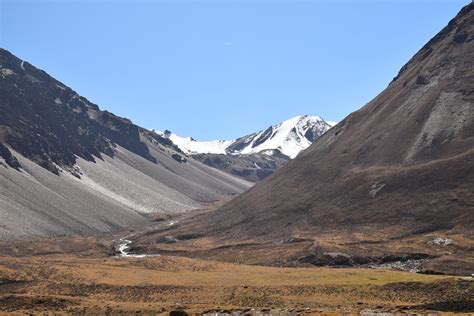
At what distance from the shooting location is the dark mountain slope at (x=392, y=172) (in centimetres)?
10644

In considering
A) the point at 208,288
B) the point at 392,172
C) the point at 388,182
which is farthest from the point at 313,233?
the point at 208,288

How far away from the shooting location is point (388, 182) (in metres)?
122

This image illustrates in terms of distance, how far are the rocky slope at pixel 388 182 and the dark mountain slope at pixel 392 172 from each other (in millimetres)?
338

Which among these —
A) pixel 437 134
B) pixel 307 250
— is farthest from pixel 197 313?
pixel 437 134

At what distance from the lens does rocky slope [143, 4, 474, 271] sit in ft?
325

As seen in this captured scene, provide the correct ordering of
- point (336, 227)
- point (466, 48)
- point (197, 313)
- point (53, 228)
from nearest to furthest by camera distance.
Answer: point (197, 313) → point (336, 227) → point (53, 228) → point (466, 48)

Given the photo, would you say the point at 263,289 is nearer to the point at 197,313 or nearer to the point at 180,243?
the point at 197,313

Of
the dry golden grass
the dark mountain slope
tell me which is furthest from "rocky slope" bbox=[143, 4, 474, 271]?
the dry golden grass

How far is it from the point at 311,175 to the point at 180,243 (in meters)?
46.4

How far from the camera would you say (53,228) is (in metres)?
149

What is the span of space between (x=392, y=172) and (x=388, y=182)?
446 centimetres

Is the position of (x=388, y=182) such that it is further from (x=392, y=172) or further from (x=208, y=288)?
(x=208, y=288)

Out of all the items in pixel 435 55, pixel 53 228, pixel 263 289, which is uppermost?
pixel 435 55

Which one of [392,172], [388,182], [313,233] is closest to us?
[313,233]
